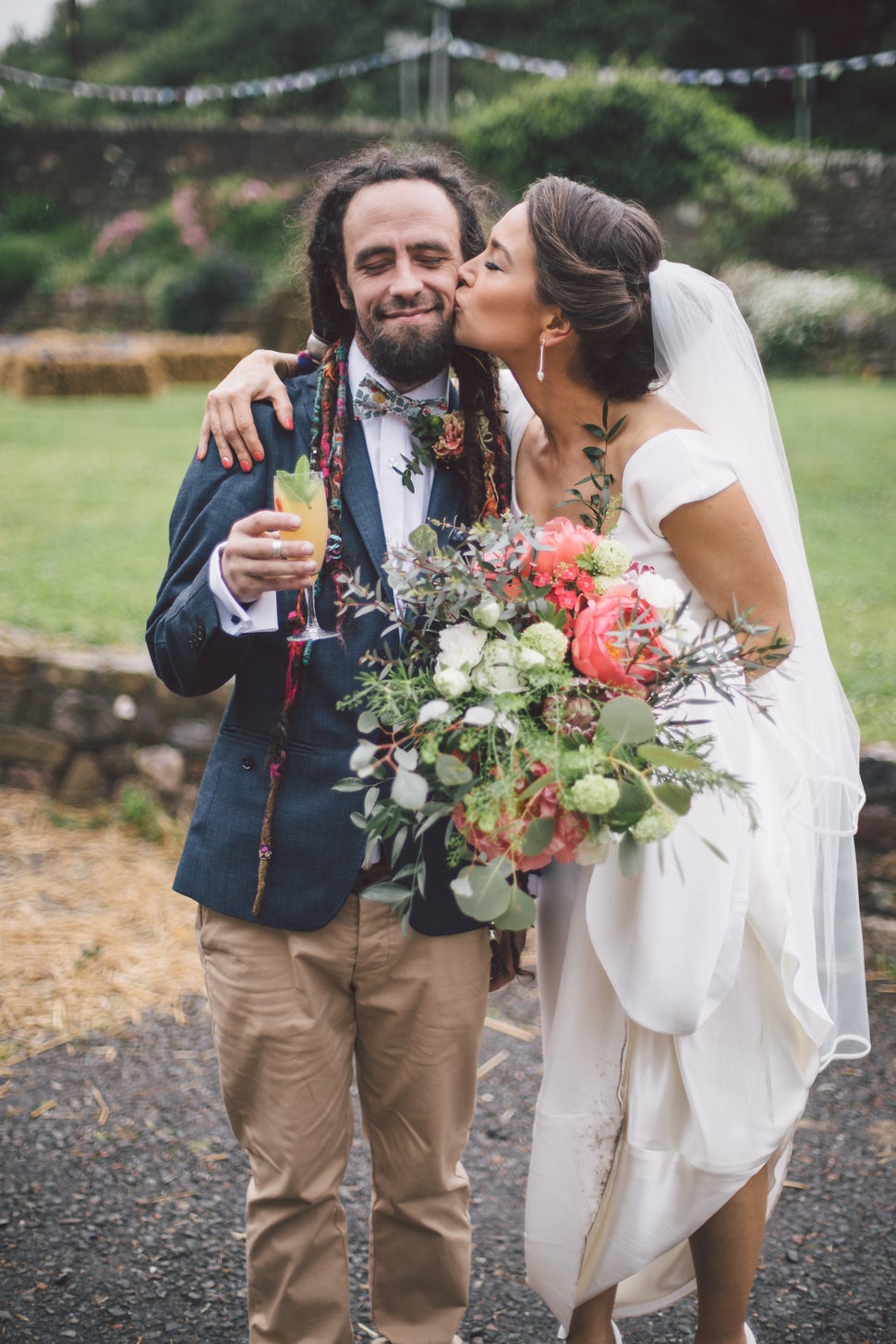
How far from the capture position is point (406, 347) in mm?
2361

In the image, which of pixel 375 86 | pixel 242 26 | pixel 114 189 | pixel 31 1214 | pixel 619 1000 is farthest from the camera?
pixel 242 26

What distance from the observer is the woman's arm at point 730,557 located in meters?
2.21

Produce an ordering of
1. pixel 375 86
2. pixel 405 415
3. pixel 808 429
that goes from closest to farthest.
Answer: pixel 405 415 < pixel 808 429 < pixel 375 86

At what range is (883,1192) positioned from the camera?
3.04 metres

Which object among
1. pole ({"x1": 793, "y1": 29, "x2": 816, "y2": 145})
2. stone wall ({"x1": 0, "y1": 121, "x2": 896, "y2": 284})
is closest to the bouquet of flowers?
stone wall ({"x1": 0, "y1": 121, "x2": 896, "y2": 284})

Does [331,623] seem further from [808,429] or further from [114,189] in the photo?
[114,189]

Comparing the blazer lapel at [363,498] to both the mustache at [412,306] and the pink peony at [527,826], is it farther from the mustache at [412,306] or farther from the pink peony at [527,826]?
the pink peony at [527,826]

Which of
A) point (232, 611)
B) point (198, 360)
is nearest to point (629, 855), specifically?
point (232, 611)

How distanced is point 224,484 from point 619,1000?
1284mm

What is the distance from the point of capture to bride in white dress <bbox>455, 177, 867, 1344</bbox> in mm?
2209

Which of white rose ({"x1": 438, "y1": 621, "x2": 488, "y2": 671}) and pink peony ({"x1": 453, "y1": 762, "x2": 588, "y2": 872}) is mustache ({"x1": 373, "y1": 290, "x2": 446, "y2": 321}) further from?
pink peony ({"x1": 453, "y1": 762, "x2": 588, "y2": 872})

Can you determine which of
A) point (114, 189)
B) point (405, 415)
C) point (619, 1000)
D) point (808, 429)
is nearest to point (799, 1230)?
point (619, 1000)

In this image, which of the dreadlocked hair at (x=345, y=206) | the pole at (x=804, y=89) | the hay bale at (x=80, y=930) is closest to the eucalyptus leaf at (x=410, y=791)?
the dreadlocked hair at (x=345, y=206)

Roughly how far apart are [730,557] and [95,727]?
345 cm
